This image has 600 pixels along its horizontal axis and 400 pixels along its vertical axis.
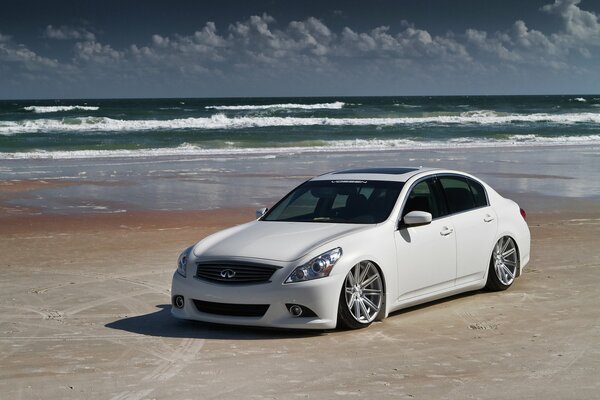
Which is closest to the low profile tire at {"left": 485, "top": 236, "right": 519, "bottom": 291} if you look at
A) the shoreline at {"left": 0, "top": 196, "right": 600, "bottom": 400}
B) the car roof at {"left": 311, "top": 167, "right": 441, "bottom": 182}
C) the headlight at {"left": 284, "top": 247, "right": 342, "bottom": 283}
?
the shoreline at {"left": 0, "top": 196, "right": 600, "bottom": 400}

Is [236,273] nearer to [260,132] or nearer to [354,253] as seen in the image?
[354,253]

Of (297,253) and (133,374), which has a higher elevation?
(297,253)

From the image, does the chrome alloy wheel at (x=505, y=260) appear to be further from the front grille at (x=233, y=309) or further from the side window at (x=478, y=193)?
the front grille at (x=233, y=309)

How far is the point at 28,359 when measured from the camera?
26.2ft

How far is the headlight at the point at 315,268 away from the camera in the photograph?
342 inches

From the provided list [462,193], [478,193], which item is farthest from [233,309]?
[478,193]

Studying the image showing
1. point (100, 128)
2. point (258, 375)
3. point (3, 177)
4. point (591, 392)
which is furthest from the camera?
point (100, 128)

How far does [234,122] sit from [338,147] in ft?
83.7

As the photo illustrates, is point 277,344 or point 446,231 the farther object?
point 446,231

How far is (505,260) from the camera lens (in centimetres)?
1113

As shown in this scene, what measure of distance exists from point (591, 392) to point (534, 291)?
4.19m

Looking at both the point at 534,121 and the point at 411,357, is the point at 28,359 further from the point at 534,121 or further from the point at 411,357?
the point at 534,121

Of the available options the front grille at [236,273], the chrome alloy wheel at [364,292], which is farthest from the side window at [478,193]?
the front grille at [236,273]

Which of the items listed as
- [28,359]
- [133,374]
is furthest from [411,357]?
[28,359]
